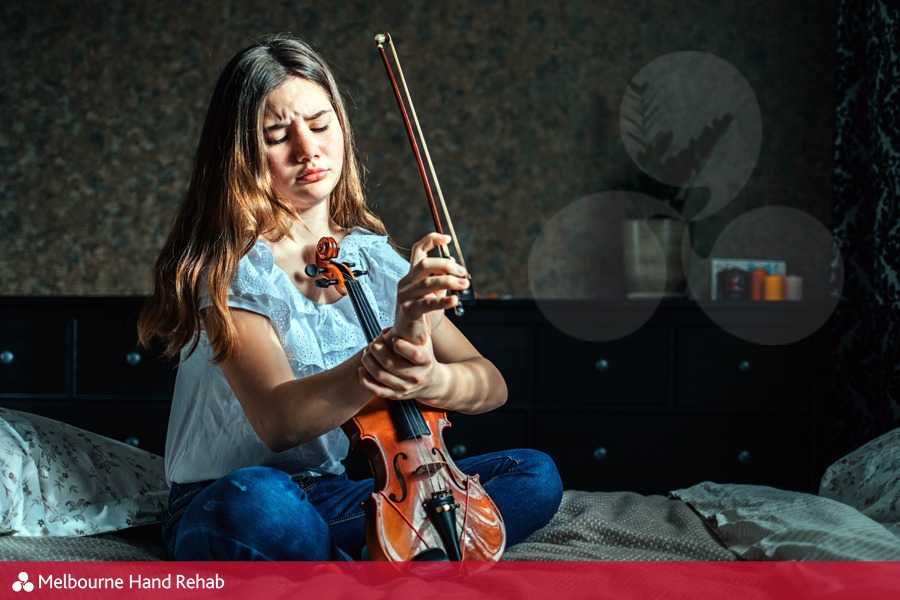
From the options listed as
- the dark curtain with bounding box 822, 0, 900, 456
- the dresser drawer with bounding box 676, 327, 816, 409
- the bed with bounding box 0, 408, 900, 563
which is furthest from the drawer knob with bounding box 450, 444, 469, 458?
the dark curtain with bounding box 822, 0, 900, 456

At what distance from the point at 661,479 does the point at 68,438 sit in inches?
56.4

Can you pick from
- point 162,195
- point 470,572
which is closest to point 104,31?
point 162,195

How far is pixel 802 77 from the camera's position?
2742 millimetres

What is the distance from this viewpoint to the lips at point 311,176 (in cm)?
132

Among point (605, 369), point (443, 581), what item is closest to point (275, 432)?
point (443, 581)

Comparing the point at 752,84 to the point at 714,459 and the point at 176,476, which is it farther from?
the point at 176,476

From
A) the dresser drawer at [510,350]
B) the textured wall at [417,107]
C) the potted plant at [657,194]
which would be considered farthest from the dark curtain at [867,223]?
the dresser drawer at [510,350]

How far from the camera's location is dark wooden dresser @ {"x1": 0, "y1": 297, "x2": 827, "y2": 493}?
89.6 inches

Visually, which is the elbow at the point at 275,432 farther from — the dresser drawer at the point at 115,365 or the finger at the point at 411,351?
the dresser drawer at the point at 115,365

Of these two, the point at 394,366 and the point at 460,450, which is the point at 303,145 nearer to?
the point at 394,366

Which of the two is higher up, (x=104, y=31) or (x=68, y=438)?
(x=104, y=31)

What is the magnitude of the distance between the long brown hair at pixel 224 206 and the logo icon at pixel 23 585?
35cm

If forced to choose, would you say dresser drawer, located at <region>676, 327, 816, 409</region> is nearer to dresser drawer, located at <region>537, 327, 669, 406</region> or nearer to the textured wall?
dresser drawer, located at <region>537, 327, 669, 406</region>

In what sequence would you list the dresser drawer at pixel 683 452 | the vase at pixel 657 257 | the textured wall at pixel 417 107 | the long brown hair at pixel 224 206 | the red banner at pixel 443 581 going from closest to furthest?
the red banner at pixel 443 581 → the long brown hair at pixel 224 206 → the dresser drawer at pixel 683 452 → the vase at pixel 657 257 → the textured wall at pixel 417 107
